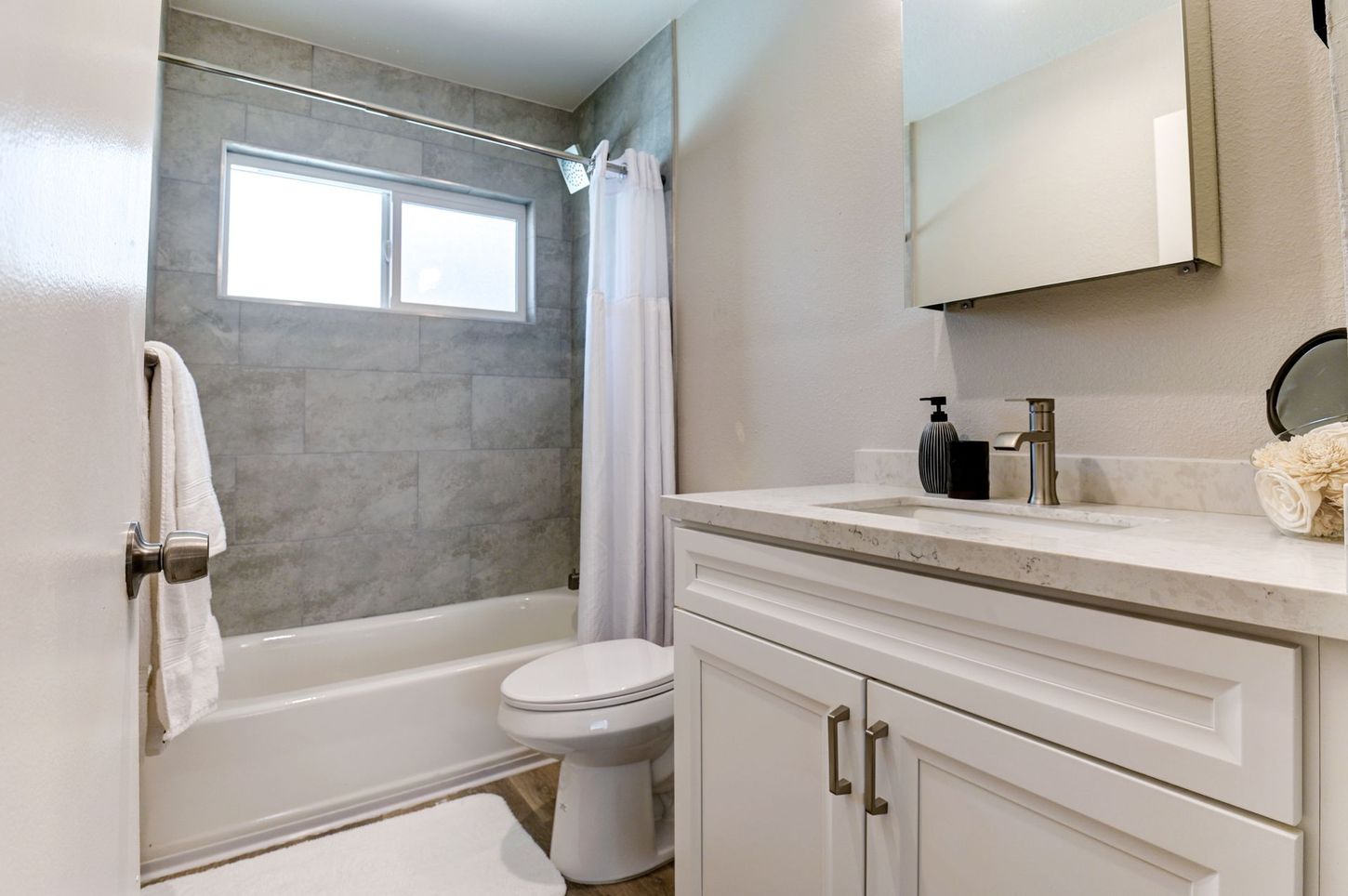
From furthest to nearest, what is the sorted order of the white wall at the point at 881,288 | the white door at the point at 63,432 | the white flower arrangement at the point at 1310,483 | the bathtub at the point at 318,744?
the bathtub at the point at 318,744 → the white wall at the point at 881,288 → the white flower arrangement at the point at 1310,483 → the white door at the point at 63,432

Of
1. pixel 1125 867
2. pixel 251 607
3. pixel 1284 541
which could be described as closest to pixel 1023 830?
pixel 1125 867

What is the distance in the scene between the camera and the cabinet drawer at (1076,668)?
550 millimetres

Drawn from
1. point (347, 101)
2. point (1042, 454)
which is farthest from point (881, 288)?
point (347, 101)

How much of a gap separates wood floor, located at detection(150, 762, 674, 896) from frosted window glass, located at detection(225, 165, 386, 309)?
1.79 meters

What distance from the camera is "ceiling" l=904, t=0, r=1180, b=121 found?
112 centimetres

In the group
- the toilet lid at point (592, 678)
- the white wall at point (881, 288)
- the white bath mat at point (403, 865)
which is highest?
the white wall at point (881, 288)

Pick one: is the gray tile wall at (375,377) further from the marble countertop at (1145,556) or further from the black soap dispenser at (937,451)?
the marble countertop at (1145,556)

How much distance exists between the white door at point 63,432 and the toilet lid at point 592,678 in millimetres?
1012

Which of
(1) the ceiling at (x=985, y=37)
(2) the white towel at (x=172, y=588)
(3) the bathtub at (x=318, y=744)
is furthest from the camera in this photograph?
(3) the bathtub at (x=318, y=744)

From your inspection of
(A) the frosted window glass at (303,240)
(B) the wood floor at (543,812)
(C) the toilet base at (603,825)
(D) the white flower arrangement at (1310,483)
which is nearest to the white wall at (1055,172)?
(D) the white flower arrangement at (1310,483)

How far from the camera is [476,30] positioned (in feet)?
7.55

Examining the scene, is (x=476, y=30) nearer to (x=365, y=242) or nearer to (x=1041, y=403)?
(x=365, y=242)

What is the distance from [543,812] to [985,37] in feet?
7.19

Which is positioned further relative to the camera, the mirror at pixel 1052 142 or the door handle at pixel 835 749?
the mirror at pixel 1052 142
